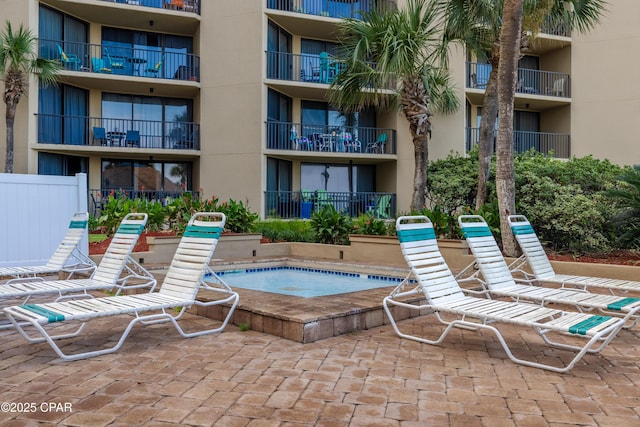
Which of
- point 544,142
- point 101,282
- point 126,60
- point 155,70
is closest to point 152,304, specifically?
point 101,282

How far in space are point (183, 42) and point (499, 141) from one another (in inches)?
596

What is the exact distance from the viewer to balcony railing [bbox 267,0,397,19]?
1944 centimetres

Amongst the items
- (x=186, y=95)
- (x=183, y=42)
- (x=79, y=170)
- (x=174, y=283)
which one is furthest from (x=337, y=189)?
(x=174, y=283)

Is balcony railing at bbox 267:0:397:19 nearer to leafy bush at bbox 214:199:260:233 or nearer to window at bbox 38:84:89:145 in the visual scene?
window at bbox 38:84:89:145

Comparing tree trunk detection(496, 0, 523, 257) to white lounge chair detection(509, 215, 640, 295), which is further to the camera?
tree trunk detection(496, 0, 523, 257)

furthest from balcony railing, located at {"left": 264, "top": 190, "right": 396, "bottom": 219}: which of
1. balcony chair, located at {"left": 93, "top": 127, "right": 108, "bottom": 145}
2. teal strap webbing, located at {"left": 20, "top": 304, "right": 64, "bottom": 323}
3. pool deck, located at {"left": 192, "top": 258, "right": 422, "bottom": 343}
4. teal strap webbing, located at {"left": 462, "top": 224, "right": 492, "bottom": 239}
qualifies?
teal strap webbing, located at {"left": 20, "top": 304, "right": 64, "bottom": 323}

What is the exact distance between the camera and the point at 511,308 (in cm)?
454

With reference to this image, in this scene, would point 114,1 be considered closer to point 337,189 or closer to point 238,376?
point 337,189

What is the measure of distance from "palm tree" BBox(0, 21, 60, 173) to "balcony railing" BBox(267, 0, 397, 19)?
25.8 ft

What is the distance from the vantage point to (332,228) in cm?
1223

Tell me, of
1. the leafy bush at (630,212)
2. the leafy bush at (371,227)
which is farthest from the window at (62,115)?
the leafy bush at (630,212)

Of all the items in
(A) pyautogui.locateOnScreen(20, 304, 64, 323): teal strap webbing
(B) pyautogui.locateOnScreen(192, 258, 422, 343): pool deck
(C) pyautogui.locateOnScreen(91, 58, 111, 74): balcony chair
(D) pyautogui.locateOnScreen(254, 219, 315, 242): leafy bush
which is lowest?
(B) pyautogui.locateOnScreen(192, 258, 422, 343): pool deck

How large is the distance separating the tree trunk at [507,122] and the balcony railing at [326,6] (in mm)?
11162

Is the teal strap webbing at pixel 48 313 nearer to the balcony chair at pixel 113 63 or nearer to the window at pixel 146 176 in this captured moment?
the window at pixel 146 176
